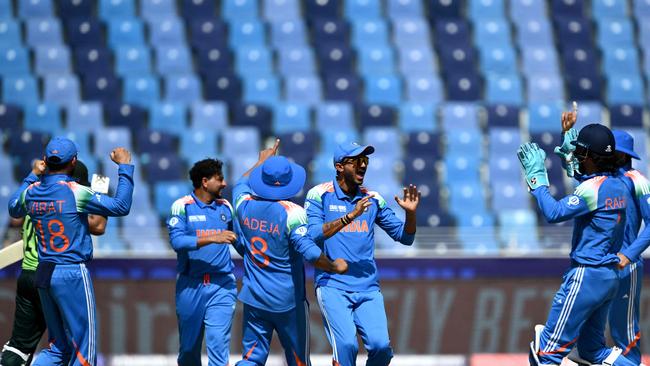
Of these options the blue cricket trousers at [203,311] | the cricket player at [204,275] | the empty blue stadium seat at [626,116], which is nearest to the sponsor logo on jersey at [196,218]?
the cricket player at [204,275]

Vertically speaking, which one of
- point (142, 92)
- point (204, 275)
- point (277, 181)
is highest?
point (142, 92)

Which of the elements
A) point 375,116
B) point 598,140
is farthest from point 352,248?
point 375,116

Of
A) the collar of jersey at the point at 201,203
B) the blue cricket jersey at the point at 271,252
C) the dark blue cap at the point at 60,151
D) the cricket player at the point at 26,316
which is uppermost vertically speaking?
the dark blue cap at the point at 60,151

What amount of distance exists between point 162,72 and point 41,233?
24.8ft

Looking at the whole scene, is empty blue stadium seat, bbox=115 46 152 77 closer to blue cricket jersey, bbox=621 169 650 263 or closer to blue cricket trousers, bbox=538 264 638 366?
blue cricket jersey, bbox=621 169 650 263

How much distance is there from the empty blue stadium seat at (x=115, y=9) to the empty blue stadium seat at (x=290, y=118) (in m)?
3.12

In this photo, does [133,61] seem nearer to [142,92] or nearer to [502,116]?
[142,92]

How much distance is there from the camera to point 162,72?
15.1 metres

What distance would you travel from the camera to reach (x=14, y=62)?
1521 centimetres

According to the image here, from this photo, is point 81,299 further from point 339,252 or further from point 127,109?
point 127,109

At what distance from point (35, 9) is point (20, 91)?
1709 mm

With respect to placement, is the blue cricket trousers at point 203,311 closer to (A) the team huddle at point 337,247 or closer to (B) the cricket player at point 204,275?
(B) the cricket player at point 204,275

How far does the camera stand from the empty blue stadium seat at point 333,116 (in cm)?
1409

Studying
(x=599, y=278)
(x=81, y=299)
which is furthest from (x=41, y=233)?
(x=599, y=278)
